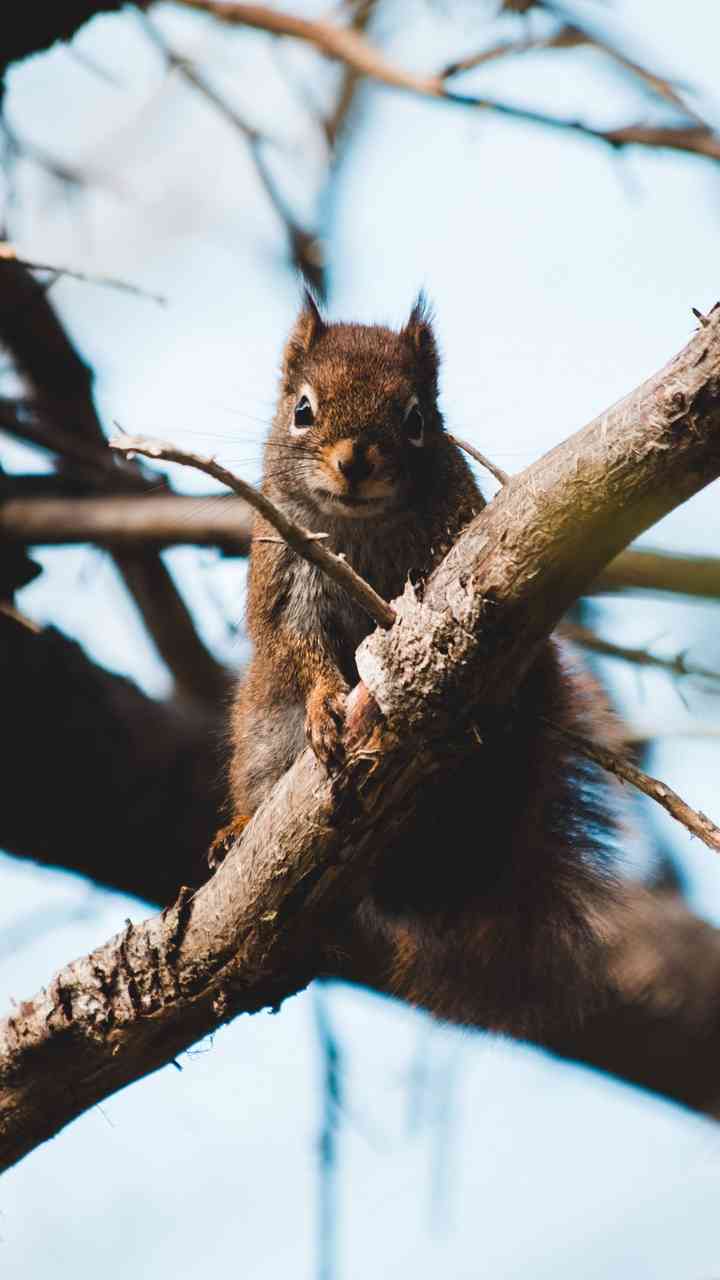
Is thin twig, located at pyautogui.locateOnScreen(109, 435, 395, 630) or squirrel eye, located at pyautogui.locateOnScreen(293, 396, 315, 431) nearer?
thin twig, located at pyautogui.locateOnScreen(109, 435, 395, 630)

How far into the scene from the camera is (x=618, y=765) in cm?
191

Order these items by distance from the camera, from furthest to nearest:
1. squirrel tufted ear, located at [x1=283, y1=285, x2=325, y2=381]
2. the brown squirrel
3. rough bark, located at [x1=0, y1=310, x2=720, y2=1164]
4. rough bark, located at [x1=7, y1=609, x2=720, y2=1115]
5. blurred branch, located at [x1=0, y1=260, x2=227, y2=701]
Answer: blurred branch, located at [x1=0, y1=260, x2=227, y2=701] < rough bark, located at [x1=7, y1=609, x2=720, y2=1115] < squirrel tufted ear, located at [x1=283, y1=285, x2=325, y2=381] < the brown squirrel < rough bark, located at [x1=0, y1=310, x2=720, y2=1164]

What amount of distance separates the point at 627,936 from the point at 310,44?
92.8 inches

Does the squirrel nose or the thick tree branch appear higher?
the squirrel nose

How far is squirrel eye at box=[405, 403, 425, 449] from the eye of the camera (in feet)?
8.93

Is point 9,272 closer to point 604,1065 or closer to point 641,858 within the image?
point 641,858

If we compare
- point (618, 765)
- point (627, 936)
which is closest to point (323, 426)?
point (618, 765)

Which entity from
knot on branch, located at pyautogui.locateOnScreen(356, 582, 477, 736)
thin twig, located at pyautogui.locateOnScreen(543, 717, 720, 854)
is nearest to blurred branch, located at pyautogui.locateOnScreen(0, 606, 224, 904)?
knot on branch, located at pyautogui.locateOnScreen(356, 582, 477, 736)

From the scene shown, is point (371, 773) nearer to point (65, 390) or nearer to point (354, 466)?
point (354, 466)

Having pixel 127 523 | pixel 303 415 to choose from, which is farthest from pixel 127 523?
pixel 303 415

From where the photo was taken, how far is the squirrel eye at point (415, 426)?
2.72 meters

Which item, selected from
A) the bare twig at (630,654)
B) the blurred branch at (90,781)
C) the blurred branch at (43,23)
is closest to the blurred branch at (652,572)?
the bare twig at (630,654)

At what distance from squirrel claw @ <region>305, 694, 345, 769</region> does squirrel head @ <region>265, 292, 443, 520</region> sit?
428 millimetres

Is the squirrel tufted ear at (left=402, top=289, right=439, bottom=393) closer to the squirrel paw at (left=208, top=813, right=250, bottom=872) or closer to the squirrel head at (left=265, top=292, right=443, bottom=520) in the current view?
the squirrel head at (left=265, top=292, right=443, bottom=520)
